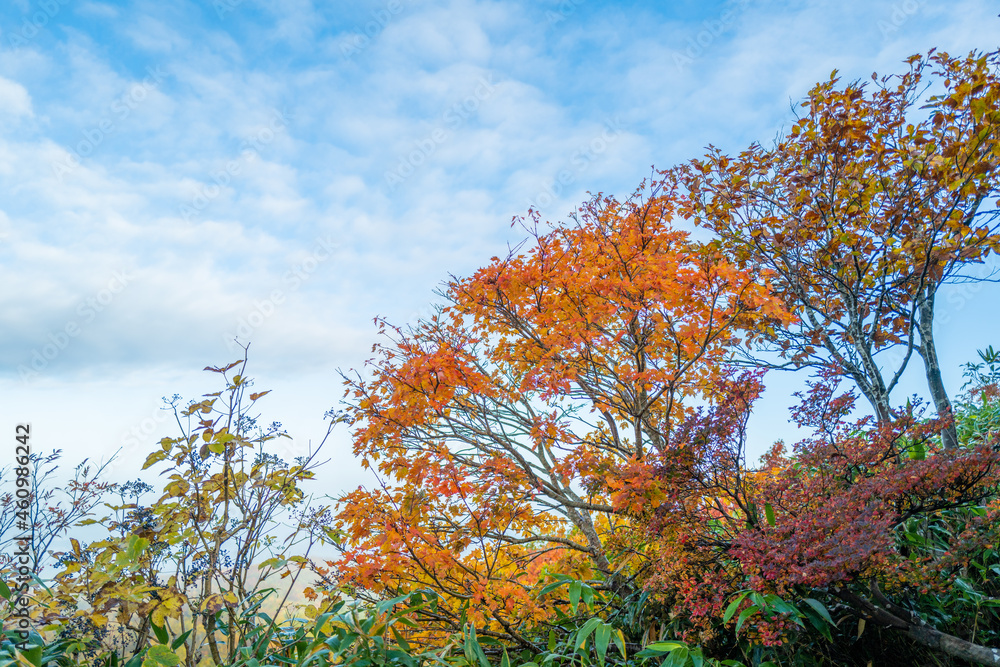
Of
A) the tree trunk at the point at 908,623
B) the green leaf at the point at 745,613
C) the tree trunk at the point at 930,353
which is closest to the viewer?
the green leaf at the point at 745,613

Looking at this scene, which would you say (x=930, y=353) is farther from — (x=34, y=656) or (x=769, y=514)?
(x=34, y=656)

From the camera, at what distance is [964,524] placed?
174 inches

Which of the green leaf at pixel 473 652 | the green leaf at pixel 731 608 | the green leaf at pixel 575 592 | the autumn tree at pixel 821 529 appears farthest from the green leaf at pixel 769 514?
the green leaf at pixel 473 652

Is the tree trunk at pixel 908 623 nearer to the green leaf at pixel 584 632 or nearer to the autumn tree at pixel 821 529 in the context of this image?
the autumn tree at pixel 821 529

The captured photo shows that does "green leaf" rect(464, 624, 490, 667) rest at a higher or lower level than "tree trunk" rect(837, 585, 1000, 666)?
higher

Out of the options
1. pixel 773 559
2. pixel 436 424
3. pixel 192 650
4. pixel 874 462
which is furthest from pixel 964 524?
pixel 192 650

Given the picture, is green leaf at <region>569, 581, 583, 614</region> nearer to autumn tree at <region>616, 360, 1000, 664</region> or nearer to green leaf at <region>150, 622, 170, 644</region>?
autumn tree at <region>616, 360, 1000, 664</region>

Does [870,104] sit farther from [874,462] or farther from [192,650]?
[192,650]

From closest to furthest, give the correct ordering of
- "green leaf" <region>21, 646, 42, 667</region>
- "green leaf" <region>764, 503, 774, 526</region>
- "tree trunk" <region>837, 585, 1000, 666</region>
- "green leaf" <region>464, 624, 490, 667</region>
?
"green leaf" <region>21, 646, 42, 667</region> → "green leaf" <region>464, 624, 490, 667</region> → "tree trunk" <region>837, 585, 1000, 666</region> → "green leaf" <region>764, 503, 774, 526</region>

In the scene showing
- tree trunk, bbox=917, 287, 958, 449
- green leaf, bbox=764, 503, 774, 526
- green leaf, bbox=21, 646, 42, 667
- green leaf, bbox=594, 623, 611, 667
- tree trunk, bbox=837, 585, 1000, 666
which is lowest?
tree trunk, bbox=837, 585, 1000, 666

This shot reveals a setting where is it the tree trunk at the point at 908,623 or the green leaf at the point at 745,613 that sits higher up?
the green leaf at the point at 745,613

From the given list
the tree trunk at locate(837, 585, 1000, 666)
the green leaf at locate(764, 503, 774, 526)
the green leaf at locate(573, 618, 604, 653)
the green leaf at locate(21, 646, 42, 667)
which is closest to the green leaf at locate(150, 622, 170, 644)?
the green leaf at locate(21, 646, 42, 667)

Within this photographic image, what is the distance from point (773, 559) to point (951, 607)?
1.97m

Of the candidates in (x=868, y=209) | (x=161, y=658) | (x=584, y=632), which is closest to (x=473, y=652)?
(x=584, y=632)
